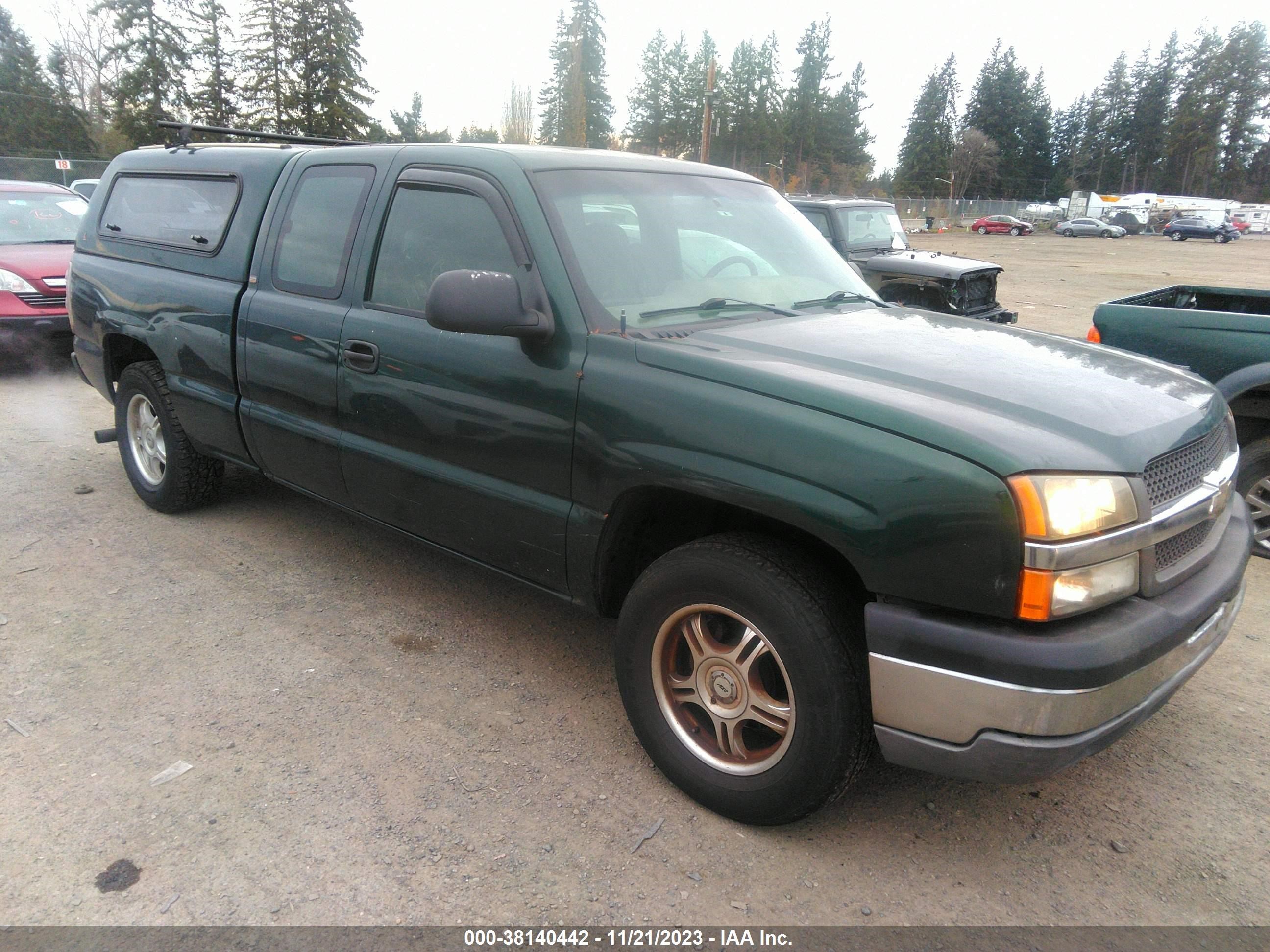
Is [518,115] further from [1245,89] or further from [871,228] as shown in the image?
[1245,89]

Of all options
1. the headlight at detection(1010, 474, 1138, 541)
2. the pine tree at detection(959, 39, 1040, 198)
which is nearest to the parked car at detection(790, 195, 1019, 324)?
the headlight at detection(1010, 474, 1138, 541)

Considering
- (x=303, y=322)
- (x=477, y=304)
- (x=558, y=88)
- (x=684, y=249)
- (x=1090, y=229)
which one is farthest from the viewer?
(x=558, y=88)

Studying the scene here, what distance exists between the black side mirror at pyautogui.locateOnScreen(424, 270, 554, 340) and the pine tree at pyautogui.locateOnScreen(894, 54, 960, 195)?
90164 millimetres

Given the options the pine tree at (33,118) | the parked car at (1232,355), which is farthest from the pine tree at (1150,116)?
the parked car at (1232,355)

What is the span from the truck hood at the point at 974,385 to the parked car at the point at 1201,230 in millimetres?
55192

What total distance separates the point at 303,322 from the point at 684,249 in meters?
1.62

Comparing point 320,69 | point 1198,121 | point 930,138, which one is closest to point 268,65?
point 320,69

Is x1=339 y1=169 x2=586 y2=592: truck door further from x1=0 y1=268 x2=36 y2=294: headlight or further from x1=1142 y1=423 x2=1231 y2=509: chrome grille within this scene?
x1=0 y1=268 x2=36 y2=294: headlight

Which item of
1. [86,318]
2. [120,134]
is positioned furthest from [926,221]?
[86,318]

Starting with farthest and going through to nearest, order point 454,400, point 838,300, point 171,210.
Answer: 1. point 171,210
2. point 838,300
3. point 454,400

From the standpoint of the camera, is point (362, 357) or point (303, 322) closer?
point (362, 357)

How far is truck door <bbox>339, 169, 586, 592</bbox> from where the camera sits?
2939 mm

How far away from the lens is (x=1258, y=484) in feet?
15.7

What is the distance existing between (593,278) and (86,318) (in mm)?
3696
